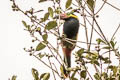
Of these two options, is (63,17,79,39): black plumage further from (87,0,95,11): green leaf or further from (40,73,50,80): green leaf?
(87,0,95,11): green leaf

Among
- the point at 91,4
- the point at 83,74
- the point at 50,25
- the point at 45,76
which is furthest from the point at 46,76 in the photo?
the point at 91,4

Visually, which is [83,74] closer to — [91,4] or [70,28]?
[91,4]

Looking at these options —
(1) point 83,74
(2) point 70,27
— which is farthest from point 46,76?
(2) point 70,27

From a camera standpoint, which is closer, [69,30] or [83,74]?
[83,74]

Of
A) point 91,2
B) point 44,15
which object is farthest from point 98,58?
point 44,15

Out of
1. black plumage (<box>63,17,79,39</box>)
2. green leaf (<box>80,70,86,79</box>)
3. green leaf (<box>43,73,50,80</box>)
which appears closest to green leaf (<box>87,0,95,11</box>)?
green leaf (<box>80,70,86,79</box>)

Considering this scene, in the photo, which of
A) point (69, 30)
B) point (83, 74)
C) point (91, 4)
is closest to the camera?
point (91, 4)

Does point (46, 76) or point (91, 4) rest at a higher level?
point (91, 4)

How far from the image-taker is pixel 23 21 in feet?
10.8

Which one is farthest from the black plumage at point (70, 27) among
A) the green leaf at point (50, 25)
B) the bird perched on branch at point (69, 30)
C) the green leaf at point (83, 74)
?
the green leaf at point (83, 74)

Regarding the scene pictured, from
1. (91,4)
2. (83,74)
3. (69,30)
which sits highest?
(69,30)

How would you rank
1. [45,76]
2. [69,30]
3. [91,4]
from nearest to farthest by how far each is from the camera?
1. [91,4]
2. [45,76]
3. [69,30]

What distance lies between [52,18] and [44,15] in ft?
0.27

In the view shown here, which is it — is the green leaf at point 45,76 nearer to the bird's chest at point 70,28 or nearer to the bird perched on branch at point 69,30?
the bird perched on branch at point 69,30
